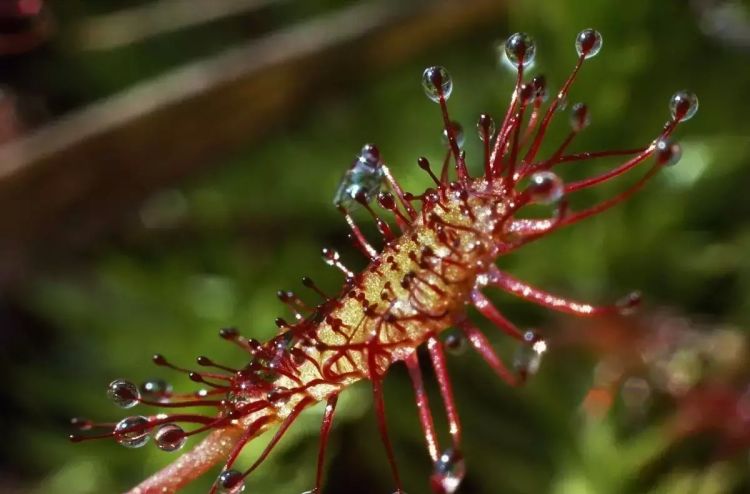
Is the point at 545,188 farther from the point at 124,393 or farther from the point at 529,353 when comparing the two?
the point at 124,393

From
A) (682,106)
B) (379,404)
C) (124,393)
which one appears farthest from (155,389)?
(682,106)

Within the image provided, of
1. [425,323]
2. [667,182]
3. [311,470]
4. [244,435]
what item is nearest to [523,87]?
[425,323]

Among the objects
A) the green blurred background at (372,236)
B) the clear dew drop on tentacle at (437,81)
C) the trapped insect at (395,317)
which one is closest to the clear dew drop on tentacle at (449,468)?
the trapped insect at (395,317)

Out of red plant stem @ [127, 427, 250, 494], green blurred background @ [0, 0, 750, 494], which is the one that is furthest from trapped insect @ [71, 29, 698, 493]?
green blurred background @ [0, 0, 750, 494]

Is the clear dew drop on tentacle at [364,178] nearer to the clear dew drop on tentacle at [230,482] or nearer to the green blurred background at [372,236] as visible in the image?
the clear dew drop on tentacle at [230,482]

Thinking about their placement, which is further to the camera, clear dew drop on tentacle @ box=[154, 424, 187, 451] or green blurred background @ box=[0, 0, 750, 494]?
green blurred background @ box=[0, 0, 750, 494]

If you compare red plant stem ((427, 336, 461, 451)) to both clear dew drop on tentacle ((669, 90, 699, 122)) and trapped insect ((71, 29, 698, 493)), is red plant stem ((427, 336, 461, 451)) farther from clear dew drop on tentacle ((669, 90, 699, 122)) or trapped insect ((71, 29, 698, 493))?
clear dew drop on tentacle ((669, 90, 699, 122))

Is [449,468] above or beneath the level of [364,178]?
beneath
